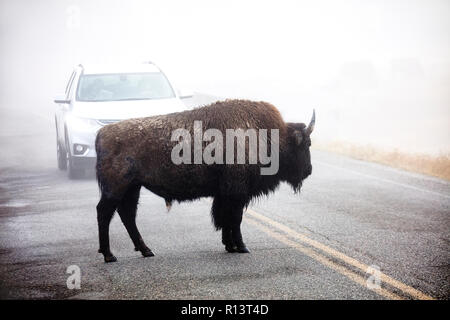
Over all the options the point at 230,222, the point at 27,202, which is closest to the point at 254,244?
the point at 230,222

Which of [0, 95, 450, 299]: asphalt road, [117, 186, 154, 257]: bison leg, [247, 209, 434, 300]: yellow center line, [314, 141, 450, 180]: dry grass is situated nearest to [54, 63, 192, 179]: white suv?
[0, 95, 450, 299]: asphalt road

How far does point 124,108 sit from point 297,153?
5.29 m

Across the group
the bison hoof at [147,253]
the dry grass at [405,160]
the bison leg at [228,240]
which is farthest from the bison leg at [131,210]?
the dry grass at [405,160]

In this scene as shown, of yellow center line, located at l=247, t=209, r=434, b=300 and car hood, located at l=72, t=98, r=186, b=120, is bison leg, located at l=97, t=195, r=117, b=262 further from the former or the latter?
car hood, located at l=72, t=98, r=186, b=120

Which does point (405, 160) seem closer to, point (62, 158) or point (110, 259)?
point (62, 158)

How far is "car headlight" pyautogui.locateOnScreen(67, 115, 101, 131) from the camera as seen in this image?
36.8ft

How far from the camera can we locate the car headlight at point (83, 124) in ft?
36.8

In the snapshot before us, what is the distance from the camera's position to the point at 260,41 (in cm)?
12950

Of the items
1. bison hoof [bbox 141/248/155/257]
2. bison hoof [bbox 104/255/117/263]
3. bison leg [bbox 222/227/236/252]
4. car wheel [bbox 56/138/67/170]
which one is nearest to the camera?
bison hoof [bbox 104/255/117/263]

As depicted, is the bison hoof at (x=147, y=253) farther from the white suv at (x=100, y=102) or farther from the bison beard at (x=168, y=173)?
the white suv at (x=100, y=102)

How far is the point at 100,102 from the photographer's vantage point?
11.8m

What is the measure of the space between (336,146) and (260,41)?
373ft

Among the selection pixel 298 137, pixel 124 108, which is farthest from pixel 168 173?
pixel 124 108

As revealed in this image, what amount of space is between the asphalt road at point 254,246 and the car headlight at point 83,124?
3.46 ft
